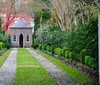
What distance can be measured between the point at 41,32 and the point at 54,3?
4.17 metres

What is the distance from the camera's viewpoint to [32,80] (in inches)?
445

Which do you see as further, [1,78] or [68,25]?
[68,25]

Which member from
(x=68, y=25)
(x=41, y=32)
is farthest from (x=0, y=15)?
(x=68, y=25)

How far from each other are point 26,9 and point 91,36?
34445 mm

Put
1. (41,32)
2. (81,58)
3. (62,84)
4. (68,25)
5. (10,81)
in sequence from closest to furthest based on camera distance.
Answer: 1. (62,84)
2. (10,81)
3. (81,58)
4. (68,25)
5. (41,32)

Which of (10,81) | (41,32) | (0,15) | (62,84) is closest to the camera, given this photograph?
(62,84)

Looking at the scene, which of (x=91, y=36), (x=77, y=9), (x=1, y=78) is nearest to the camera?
(x=1, y=78)

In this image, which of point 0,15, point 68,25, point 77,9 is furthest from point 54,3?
point 0,15

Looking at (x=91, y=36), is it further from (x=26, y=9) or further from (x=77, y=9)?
(x=26, y=9)

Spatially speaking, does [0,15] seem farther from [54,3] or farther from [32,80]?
[32,80]

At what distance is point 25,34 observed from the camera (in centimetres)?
5525

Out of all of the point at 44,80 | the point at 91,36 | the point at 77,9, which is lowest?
the point at 44,80

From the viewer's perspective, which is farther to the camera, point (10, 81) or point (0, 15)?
point (0, 15)

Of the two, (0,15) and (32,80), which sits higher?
(0,15)
